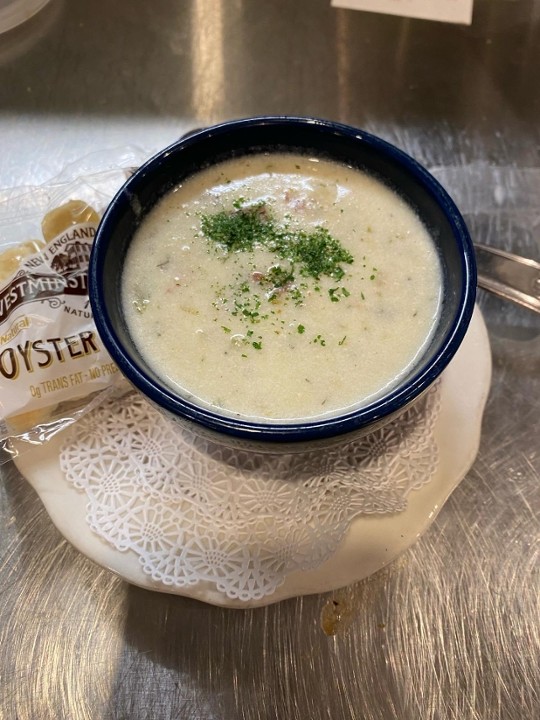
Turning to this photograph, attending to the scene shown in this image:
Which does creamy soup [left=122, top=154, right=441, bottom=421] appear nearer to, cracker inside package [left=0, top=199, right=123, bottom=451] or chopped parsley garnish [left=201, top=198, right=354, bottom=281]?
chopped parsley garnish [left=201, top=198, right=354, bottom=281]

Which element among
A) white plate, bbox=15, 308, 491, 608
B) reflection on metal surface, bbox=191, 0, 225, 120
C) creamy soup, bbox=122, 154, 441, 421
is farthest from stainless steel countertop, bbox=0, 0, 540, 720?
creamy soup, bbox=122, 154, 441, 421

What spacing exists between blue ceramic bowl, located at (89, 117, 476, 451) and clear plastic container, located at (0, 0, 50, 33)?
1.15m

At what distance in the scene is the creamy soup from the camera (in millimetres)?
1074

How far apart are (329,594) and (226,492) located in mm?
268

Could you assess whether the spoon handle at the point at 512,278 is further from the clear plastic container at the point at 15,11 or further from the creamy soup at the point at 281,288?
the clear plastic container at the point at 15,11

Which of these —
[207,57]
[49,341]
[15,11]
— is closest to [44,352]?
[49,341]

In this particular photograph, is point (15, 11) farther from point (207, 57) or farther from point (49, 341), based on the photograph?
point (49, 341)

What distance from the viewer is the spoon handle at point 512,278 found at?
1341 mm

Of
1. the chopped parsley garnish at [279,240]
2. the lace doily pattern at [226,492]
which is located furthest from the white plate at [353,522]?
the chopped parsley garnish at [279,240]

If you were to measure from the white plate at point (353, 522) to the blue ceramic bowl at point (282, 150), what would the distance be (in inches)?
8.3

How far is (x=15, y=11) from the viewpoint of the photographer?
200cm

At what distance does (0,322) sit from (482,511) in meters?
0.97

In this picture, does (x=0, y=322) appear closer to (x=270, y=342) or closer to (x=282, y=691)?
(x=270, y=342)

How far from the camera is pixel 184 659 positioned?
1.14m
